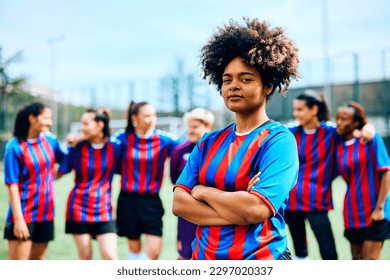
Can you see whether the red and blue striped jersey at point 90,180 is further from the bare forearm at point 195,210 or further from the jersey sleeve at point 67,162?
the bare forearm at point 195,210

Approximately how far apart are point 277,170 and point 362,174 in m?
1.86

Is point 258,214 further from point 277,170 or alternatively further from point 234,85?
point 234,85

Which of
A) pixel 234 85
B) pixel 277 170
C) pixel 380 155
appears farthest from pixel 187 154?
pixel 277 170

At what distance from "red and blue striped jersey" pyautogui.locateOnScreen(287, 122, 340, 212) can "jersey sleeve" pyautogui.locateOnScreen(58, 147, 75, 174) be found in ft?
5.44

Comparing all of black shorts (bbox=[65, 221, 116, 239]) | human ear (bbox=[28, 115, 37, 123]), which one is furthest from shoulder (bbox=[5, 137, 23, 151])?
black shorts (bbox=[65, 221, 116, 239])

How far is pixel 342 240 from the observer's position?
4.51 meters

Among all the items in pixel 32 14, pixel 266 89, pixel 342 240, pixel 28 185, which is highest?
pixel 32 14

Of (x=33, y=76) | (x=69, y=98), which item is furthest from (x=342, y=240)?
(x=69, y=98)

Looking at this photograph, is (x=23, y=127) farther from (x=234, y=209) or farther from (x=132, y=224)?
(x=234, y=209)

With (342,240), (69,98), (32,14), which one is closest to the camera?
(32,14)

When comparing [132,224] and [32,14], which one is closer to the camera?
[32,14]

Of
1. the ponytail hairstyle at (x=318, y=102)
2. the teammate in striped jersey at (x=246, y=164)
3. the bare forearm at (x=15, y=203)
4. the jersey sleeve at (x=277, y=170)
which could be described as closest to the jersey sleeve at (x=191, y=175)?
the teammate in striped jersey at (x=246, y=164)

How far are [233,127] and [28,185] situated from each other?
197 cm
